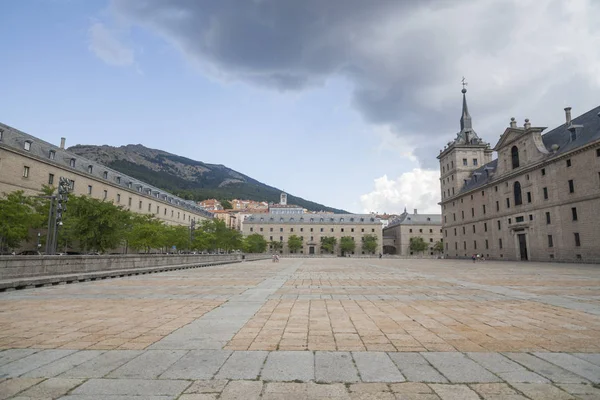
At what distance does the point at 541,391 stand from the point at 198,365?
143 inches

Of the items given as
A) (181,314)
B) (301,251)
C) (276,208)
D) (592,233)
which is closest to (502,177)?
(592,233)

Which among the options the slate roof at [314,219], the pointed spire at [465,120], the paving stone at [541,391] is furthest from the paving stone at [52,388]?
the slate roof at [314,219]

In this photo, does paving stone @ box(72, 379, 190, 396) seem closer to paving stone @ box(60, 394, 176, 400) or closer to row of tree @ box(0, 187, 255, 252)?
paving stone @ box(60, 394, 176, 400)

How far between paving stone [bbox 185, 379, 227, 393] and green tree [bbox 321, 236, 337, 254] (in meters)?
105

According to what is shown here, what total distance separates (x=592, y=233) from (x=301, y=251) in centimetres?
8283

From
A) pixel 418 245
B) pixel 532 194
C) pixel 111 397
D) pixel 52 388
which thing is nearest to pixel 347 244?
pixel 418 245

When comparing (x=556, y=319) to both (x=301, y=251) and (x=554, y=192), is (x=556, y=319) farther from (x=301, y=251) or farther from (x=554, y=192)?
(x=301, y=251)

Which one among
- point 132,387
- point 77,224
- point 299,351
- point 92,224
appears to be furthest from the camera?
point 92,224

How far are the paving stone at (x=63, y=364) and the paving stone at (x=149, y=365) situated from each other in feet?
2.00

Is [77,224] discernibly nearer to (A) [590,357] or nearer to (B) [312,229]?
(A) [590,357]

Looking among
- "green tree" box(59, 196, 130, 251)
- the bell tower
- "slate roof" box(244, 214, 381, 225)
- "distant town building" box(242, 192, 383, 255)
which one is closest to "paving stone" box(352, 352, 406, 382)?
"green tree" box(59, 196, 130, 251)

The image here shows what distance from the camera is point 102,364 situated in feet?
13.5

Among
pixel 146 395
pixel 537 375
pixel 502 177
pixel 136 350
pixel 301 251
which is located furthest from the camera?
pixel 301 251

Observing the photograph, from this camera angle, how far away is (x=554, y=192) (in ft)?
132
